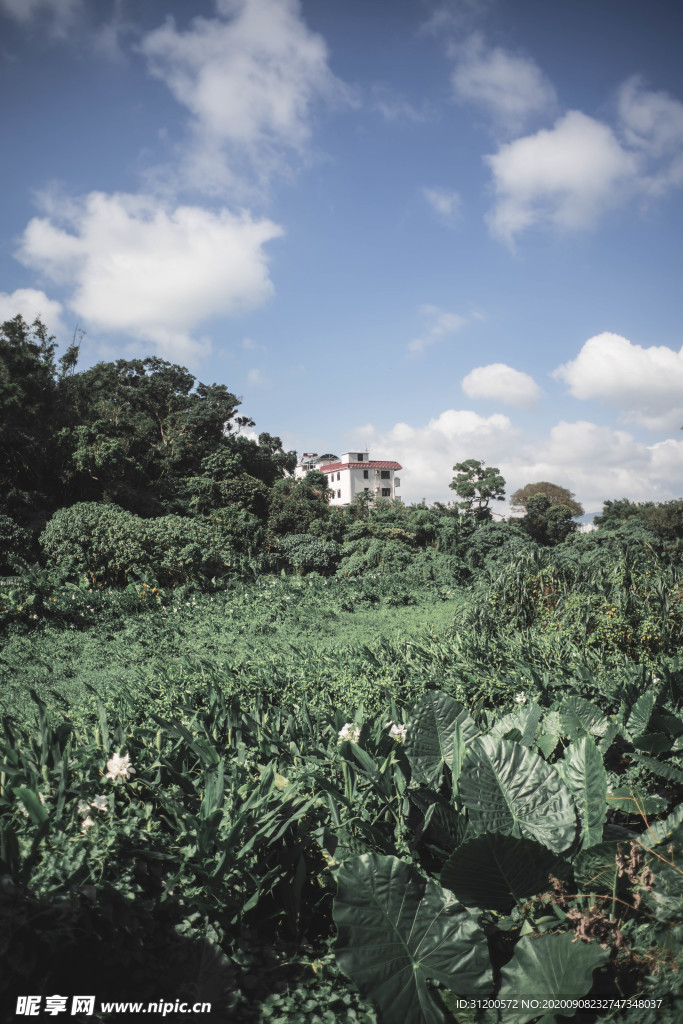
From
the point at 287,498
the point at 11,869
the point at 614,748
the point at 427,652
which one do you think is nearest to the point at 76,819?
the point at 11,869

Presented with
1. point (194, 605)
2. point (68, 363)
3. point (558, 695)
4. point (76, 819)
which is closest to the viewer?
point (76, 819)

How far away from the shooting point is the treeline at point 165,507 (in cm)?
945

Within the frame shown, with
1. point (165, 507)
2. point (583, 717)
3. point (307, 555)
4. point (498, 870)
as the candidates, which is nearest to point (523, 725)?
point (583, 717)

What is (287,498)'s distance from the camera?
18906 mm

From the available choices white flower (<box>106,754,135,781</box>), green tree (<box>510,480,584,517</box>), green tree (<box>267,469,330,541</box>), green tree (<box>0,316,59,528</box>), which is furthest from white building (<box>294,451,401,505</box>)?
white flower (<box>106,754,135,781</box>)

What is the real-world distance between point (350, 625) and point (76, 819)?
5446mm

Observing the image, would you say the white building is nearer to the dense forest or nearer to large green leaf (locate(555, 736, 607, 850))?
the dense forest

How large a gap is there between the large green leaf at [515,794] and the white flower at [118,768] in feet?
3.05

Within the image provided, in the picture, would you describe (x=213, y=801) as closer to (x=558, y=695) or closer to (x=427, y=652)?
(x=558, y=695)

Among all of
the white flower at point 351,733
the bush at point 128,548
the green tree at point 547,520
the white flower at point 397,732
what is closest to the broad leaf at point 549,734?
the white flower at point 397,732

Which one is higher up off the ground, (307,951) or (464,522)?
(464,522)

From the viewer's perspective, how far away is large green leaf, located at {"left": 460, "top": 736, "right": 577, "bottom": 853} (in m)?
1.49

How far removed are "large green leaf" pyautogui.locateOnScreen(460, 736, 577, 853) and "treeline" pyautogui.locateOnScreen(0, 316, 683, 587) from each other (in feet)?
15.5

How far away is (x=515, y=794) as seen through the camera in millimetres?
1539
